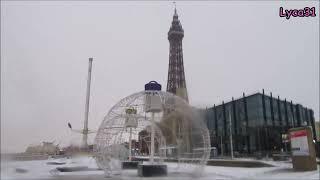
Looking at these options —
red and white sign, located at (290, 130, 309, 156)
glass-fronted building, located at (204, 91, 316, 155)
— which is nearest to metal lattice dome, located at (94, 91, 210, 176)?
red and white sign, located at (290, 130, 309, 156)

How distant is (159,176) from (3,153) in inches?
403

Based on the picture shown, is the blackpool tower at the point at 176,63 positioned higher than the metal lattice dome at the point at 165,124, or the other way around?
the blackpool tower at the point at 176,63

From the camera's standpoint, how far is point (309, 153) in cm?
2100

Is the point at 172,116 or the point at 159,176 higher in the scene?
the point at 172,116

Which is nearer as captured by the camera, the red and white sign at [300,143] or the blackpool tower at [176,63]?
the red and white sign at [300,143]

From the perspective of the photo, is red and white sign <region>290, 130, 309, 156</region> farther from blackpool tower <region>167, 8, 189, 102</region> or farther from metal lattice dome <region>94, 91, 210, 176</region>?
blackpool tower <region>167, 8, 189, 102</region>

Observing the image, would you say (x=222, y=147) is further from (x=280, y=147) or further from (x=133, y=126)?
(x=133, y=126)

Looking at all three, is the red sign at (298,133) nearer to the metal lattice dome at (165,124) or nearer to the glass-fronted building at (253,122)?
the metal lattice dome at (165,124)

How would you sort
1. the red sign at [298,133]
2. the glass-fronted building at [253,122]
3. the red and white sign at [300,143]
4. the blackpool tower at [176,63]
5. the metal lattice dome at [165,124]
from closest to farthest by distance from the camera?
A: the metal lattice dome at [165,124] → the red and white sign at [300,143] → the red sign at [298,133] → the glass-fronted building at [253,122] → the blackpool tower at [176,63]

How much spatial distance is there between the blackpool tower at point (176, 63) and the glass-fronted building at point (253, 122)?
454 inches

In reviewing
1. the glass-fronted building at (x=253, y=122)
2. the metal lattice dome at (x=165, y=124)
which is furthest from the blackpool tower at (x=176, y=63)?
the metal lattice dome at (x=165, y=124)

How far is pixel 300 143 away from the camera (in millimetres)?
21984

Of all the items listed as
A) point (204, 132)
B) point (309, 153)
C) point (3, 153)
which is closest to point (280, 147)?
point (309, 153)

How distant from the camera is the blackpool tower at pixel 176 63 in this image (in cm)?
8007
